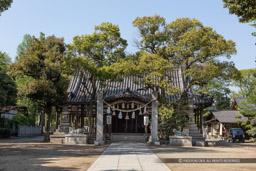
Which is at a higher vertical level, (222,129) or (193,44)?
(193,44)

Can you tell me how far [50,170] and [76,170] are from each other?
1020 millimetres

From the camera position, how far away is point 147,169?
9.90 metres

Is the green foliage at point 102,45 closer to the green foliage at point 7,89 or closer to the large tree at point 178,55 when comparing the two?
the large tree at point 178,55

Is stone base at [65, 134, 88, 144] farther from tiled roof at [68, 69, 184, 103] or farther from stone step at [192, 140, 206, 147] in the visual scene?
stone step at [192, 140, 206, 147]

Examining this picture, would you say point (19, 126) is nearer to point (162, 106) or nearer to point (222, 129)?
point (162, 106)

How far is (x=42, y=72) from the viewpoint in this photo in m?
24.6

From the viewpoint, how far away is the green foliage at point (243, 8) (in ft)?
40.7

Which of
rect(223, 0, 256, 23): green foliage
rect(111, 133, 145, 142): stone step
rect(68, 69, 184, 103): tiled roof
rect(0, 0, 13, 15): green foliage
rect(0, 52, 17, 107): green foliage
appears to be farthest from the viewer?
rect(0, 52, 17, 107): green foliage

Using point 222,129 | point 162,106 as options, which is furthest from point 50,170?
point 222,129

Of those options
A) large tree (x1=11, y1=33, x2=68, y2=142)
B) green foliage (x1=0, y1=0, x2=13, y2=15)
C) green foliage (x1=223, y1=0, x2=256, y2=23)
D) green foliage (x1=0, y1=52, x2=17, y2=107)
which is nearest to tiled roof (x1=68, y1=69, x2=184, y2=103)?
large tree (x1=11, y1=33, x2=68, y2=142)

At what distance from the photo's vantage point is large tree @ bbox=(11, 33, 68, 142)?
2391cm

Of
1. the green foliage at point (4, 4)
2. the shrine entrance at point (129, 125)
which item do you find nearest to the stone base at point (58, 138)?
the shrine entrance at point (129, 125)

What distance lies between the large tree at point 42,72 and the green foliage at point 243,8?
16.0 meters

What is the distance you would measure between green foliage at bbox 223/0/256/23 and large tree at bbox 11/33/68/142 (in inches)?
628
